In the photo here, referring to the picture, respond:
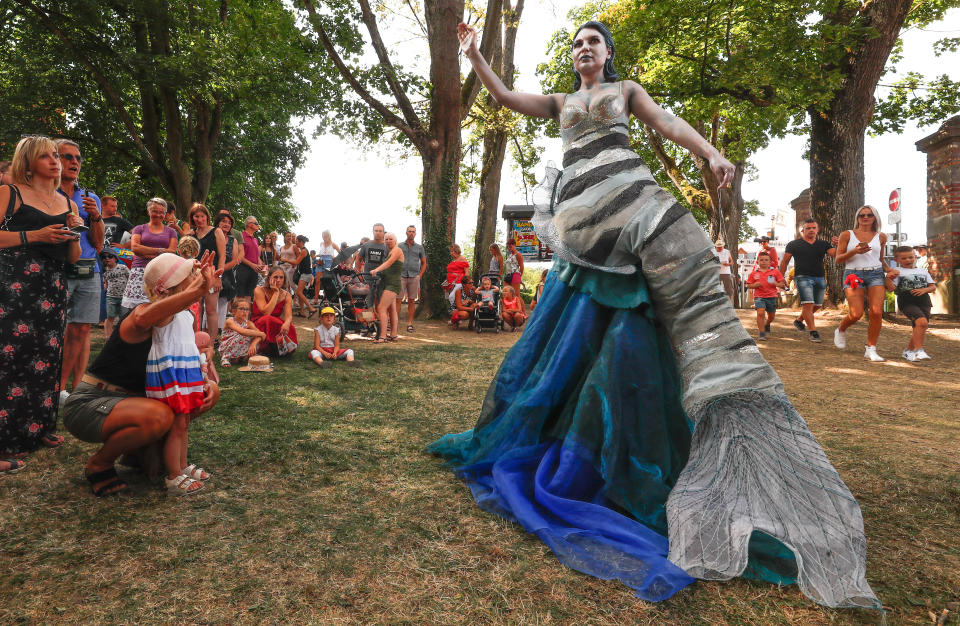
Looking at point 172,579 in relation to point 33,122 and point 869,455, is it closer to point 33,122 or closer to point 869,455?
point 869,455

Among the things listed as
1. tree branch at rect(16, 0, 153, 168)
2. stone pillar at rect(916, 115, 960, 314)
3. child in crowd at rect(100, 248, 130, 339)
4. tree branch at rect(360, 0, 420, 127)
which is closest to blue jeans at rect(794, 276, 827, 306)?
stone pillar at rect(916, 115, 960, 314)

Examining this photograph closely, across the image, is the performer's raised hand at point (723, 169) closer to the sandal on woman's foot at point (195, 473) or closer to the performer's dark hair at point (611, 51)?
the performer's dark hair at point (611, 51)

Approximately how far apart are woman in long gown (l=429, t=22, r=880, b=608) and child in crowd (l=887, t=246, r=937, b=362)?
658 centimetres

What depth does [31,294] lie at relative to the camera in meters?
3.29

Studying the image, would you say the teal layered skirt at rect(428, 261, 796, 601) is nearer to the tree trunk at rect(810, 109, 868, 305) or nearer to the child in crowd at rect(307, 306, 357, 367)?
the child in crowd at rect(307, 306, 357, 367)

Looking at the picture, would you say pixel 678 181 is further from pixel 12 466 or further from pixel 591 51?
pixel 12 466

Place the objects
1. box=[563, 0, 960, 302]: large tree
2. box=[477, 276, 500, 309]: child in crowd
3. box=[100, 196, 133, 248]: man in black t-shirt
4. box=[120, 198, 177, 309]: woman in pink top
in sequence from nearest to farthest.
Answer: box=[120, 198, 177, 309]: woman in pink top
box=[100, 196, 133, 248]: man in black t-shirt
box=[563, 0, 960, 302]: large tree
box=[477, 276, 500, 309]: child in crowd

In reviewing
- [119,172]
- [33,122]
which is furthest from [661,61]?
[119,172]

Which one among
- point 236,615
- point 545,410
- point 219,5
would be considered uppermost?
point 219,5

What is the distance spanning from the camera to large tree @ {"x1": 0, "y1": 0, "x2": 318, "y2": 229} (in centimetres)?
1100

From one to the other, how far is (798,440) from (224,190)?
76.4ft

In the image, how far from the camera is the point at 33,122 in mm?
13961

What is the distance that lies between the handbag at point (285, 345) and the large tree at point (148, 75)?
6877mm

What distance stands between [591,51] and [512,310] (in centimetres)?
883
